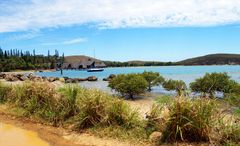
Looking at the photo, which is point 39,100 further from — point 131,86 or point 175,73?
point 175,73

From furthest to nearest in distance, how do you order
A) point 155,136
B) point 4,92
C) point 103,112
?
1. point 4,92
2. point 103,112
3. point 155,136

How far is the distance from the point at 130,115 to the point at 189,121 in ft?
7.57

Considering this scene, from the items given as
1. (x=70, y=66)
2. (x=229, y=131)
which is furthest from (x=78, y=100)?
(x=70, y=66)

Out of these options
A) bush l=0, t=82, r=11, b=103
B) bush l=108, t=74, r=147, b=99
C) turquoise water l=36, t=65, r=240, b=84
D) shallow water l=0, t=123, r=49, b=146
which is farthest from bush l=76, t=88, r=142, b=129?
turquoise water l=36, t=65, r=240, b=84

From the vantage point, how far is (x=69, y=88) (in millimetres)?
13352

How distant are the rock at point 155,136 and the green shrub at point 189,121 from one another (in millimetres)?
188

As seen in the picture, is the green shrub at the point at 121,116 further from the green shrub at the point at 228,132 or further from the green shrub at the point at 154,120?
the green shrub at the point at 228,132

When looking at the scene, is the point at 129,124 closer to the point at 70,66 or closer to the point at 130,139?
the point at 130,139

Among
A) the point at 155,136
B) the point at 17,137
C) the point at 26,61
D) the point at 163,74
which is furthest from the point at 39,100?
the point at 26,61

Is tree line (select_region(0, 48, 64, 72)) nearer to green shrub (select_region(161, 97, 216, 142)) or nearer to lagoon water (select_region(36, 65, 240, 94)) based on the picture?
lagoon water (select_region(36, 65, 240, 94))

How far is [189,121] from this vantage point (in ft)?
31.0

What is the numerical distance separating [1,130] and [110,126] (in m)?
4.16

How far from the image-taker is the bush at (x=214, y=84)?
791 inches

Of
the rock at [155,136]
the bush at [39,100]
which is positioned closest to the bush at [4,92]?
the bush at [39,100]
